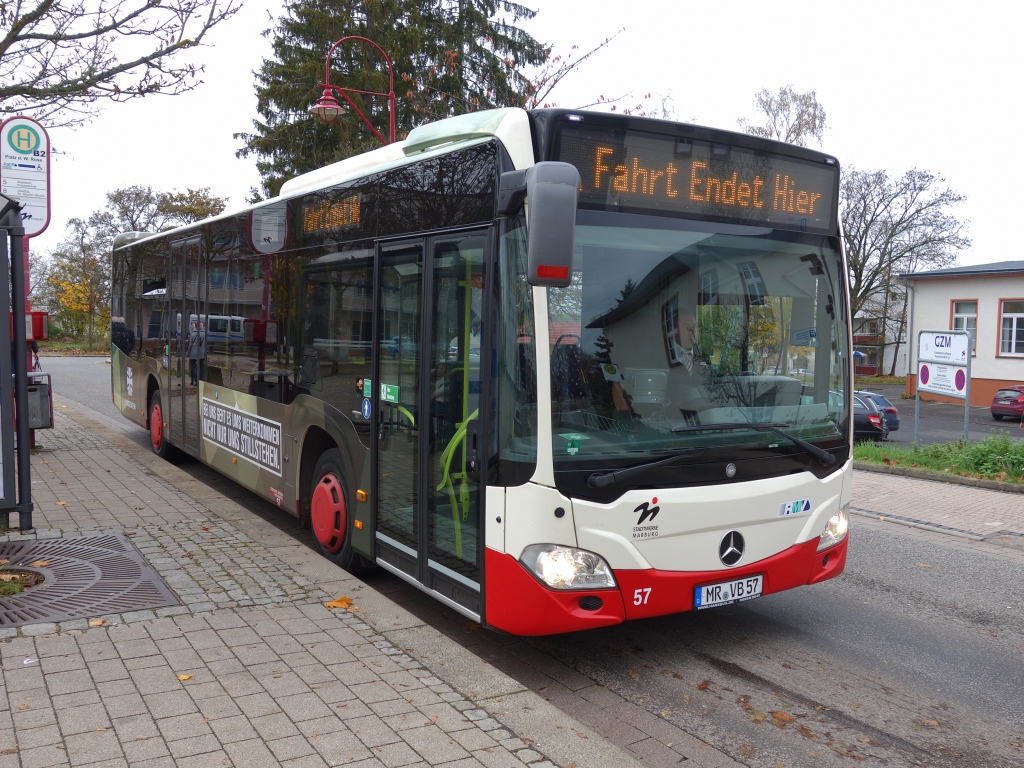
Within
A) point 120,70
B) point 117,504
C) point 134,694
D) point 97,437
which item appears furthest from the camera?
point 97,437

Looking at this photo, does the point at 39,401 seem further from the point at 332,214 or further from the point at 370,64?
the point at 370,64

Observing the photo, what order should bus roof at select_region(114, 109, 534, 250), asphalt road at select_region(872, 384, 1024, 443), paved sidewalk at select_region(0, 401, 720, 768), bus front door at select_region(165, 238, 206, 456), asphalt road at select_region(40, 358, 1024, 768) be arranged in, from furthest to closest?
asphalt road at select_region(872, 384, 1024, 443) < bus front door at select_region(165, 238, 206, 456) < bus roof at select_region(114, 109, 534, 250) < asphalt road at select_region(40, 358, 1024, 768) < paved sidewalk at select_region(0, 401, 720, 768)

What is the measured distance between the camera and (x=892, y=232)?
175ft

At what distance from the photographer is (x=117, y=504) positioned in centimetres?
834

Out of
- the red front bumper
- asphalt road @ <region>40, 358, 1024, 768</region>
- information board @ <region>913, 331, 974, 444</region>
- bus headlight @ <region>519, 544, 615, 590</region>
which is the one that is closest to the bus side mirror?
bus headlight @ <region>519, 544, 615, 590</region>

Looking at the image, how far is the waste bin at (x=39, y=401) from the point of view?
912 centimetres

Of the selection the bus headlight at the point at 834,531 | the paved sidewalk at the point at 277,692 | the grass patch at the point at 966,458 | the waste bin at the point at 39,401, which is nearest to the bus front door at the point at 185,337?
the waste bin at the point at 39,401

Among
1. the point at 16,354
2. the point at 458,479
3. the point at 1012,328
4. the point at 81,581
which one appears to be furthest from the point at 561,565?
the point at 1012,328

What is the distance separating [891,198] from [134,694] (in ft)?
185

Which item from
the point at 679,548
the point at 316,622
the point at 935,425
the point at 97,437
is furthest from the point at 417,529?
the point at 935,425

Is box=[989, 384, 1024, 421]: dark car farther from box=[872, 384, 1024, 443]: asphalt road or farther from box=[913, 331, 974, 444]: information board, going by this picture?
box=[913, 331, 974, 444]: information board

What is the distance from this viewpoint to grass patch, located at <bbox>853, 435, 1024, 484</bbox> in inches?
492

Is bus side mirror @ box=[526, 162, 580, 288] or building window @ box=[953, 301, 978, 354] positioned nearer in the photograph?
bus side mirror @ box=[526, 162, 580, 288]

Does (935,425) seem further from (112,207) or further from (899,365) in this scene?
(112,207)
